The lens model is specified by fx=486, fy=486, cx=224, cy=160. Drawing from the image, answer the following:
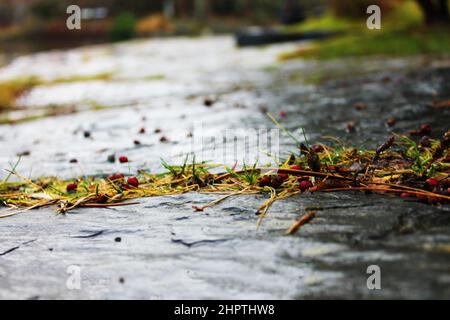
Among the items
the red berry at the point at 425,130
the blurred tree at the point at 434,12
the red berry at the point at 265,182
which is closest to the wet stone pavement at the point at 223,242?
the red berry at the point at 265,182

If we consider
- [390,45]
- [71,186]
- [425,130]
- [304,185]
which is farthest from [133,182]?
[390,45]

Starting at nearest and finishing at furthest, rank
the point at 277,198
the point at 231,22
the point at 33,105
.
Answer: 1. the point at 277,198
2. the point at 33,105
3. the point at 231,22

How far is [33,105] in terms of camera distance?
8.81 metres

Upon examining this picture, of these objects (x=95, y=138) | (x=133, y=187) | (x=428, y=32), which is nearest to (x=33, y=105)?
(x=95, y=138)

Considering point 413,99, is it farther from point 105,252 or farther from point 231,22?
point 231,22

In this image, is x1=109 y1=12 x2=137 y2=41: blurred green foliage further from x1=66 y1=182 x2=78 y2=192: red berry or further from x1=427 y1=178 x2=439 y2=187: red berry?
x1=427 y1=178 x2=439 y2=187: red berry

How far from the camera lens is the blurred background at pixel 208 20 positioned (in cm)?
1354

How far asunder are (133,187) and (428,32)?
13124 mm

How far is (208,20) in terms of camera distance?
126 feet

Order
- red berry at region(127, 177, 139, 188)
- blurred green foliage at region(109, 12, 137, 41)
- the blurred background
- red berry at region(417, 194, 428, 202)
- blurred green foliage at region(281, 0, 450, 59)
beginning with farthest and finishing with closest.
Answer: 1. blurred green foliage at region(109, 12, 137, 41)
2. the blurred background
3. blurred green foliage at region(281, 0, 450, 59)
4. red berry at region(127, 177, 139, 188)
5. red berry at region(417, 194, 428, 202)

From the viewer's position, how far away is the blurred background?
13539 mm

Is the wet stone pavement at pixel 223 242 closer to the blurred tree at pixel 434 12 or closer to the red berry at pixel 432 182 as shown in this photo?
the red berry at pixel 432 182

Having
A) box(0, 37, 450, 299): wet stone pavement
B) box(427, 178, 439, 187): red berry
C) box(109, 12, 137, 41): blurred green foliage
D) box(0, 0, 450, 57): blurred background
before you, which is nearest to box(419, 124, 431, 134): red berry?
box(0, 37, 450, 299): wet stone pavement

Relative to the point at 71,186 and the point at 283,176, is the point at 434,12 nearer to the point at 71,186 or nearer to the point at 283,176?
the point at 283,176
